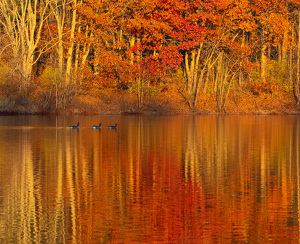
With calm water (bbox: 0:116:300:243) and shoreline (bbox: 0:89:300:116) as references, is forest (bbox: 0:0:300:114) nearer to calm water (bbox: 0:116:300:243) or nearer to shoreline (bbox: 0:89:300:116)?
shoreline (bbox: 0:89:300:116)

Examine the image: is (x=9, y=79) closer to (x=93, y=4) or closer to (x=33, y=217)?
(x=93, y=4)

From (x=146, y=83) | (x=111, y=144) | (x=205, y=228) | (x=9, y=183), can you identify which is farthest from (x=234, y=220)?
(x=146, y=83)

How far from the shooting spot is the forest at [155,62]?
53562 millimetres

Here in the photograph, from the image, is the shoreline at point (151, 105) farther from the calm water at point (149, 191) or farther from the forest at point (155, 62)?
the calm water at point (149, 191)

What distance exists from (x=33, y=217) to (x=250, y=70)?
47.9 metres

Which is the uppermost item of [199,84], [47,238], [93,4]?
[93,4]

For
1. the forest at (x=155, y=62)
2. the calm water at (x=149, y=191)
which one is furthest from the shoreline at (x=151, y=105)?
the calm water at (x=149, y=191)

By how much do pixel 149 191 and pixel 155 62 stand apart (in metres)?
41.2

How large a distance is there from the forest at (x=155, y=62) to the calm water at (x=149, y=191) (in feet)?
83.0

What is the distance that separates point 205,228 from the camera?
38.9 ft

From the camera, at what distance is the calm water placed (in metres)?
11.6

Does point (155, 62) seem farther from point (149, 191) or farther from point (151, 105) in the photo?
point (149, 191)

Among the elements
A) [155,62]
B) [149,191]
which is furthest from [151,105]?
[149,191]

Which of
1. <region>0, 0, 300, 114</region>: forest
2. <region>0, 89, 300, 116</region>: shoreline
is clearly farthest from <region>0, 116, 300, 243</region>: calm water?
<region>0, 0, 300, 114</region>: forest
